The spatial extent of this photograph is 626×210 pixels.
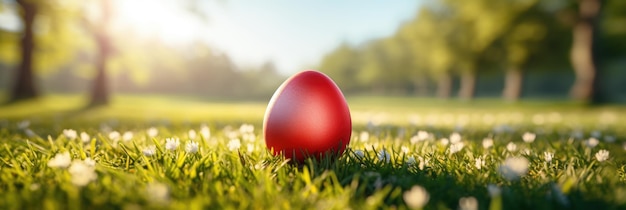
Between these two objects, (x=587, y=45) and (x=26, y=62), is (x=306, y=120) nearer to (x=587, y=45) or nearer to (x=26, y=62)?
(x=26, y=62)

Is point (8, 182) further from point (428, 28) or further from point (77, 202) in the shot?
point (428, 28)

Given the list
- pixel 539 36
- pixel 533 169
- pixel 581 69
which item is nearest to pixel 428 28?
pixel 539 36

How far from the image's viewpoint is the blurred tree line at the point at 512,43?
18938mm

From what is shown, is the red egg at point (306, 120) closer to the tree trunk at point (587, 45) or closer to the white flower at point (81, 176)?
the white flower at point (81, 176)

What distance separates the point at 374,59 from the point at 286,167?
5421 cm

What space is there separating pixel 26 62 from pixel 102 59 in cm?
357

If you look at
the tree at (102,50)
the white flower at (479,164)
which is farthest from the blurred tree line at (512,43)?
the tree at (102,50)

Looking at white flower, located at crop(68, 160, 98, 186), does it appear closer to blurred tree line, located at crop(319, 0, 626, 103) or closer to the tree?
the tree

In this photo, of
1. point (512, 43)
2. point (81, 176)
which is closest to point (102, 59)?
point (81, 176)

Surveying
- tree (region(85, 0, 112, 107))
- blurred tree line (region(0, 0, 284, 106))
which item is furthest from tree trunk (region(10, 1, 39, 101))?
tree (region(85, 0, 112, 107))

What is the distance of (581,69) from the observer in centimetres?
1967

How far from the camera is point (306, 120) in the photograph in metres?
2.51

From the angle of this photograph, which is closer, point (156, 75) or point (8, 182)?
point (8, 182)

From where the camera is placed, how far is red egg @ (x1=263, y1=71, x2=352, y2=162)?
2.50 meters
